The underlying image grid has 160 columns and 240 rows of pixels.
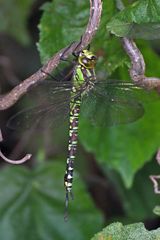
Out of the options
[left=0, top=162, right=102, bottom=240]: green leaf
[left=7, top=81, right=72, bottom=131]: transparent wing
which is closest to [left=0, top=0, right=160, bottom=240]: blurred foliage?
[left=0, top=162, right=102, bottom=240]: green leaf

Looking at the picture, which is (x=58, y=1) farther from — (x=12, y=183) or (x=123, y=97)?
(x=12, y=183)

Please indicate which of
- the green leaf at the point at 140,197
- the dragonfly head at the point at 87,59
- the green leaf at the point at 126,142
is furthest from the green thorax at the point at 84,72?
the green leaf at the point at 140,197

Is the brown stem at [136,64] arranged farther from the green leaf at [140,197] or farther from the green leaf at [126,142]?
the green leaf at [140,197]

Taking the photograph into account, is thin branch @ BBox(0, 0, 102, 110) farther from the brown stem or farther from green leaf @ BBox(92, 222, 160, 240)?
green leaf @ BBox(92, 222, 160, 240)

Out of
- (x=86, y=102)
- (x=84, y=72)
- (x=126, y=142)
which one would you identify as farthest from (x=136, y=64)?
(x=126, y=142)

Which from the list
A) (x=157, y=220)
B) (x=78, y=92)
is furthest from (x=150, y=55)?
(x=157, y=220)
